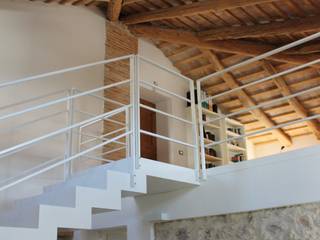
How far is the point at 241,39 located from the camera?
6547 mm

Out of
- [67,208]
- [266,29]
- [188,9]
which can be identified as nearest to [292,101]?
[266,29]

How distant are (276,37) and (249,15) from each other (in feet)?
2.38

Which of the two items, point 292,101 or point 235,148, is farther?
point 235,148

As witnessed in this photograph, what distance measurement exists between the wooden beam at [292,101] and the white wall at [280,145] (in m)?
0.35

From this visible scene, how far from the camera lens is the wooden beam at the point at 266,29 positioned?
5.49 meters

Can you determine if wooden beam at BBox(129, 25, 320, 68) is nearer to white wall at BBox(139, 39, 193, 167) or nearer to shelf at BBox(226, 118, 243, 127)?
white wall at BBox(139, 39, 193, 167)

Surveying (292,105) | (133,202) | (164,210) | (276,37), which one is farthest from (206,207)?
(292,105)

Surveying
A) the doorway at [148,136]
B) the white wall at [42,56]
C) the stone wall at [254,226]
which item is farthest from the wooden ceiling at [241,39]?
the stone wall at [254,226]

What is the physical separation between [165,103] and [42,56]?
2.79m

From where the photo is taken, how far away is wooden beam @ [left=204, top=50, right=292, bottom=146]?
750 cm

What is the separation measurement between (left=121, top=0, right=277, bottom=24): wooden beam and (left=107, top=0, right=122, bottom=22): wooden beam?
0.69 ft

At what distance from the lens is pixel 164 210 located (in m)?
4.29

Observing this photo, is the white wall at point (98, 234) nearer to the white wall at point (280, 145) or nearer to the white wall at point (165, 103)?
the white wall at point (165, 103)

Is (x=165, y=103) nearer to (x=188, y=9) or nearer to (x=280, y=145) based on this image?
(x=188, y=9)
